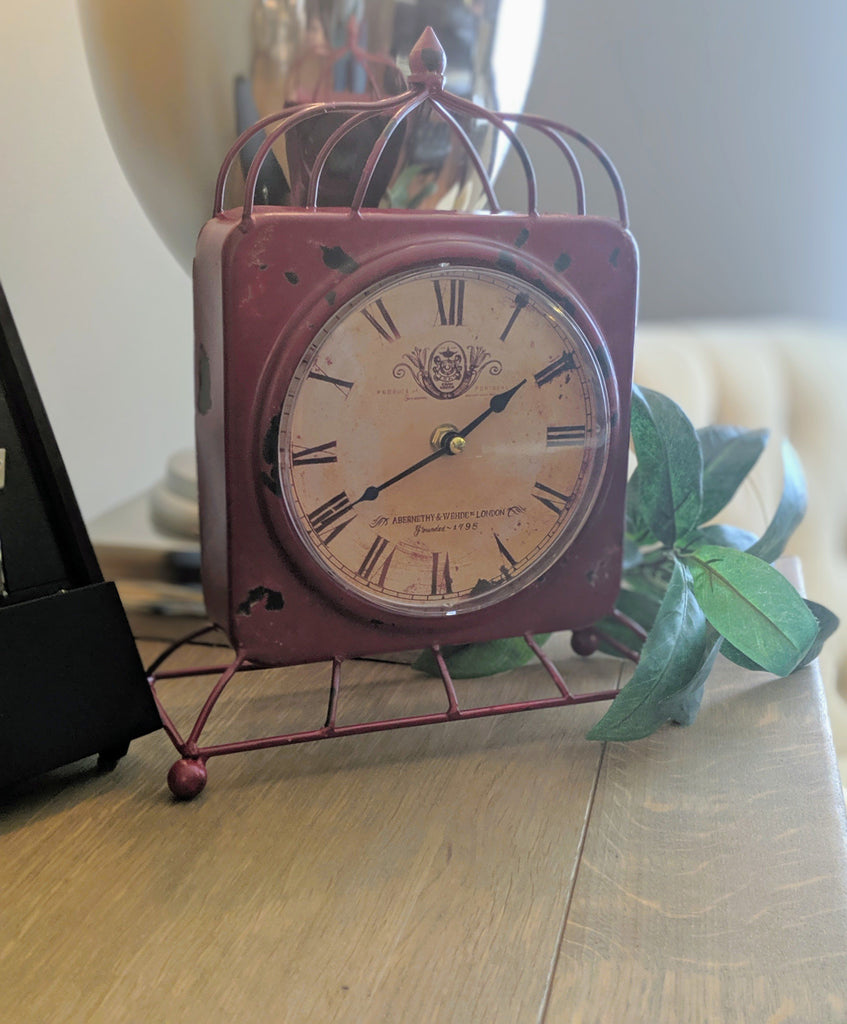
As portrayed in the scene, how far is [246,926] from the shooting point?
0.50 m

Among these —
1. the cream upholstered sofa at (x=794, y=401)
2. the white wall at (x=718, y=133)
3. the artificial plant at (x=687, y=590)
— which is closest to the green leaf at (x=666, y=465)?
the artificial plant at (x=687, y=590)

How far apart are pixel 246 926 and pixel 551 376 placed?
15.5 inches

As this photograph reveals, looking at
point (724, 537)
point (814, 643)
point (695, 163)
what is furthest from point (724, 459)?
point (695, 163)

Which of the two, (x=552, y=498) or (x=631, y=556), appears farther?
(x=631, y=556)

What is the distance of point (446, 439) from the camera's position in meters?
0.66

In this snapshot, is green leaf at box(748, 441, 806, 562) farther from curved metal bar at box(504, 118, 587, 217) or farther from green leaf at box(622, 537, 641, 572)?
curved metal bar at box(504, 118, 587, 217)

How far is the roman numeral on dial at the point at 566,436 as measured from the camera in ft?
2.27

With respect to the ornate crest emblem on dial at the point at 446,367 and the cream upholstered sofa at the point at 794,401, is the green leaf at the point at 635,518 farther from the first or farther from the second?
the cream upholstered sofa at the point at 794,401

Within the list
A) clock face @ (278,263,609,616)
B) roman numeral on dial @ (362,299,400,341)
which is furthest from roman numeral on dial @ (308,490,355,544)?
roman numeral on dial @ (362,299,400,341)

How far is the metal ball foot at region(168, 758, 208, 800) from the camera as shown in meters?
0.61

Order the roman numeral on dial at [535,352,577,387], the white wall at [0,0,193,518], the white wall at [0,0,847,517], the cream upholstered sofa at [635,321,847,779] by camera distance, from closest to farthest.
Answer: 1. the roman numeral on dial at [535,352,577,387]
2. the white wall at [0,0,193,518]
3. the white wall at [0,0,847,517]
4. the cream upholstered sofa at [635,321,847,779]

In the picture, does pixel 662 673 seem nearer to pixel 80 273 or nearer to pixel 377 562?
pixel 377 562

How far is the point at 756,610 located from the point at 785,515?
0.16 metres

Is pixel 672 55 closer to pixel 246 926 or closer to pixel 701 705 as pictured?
pixel 701 705
